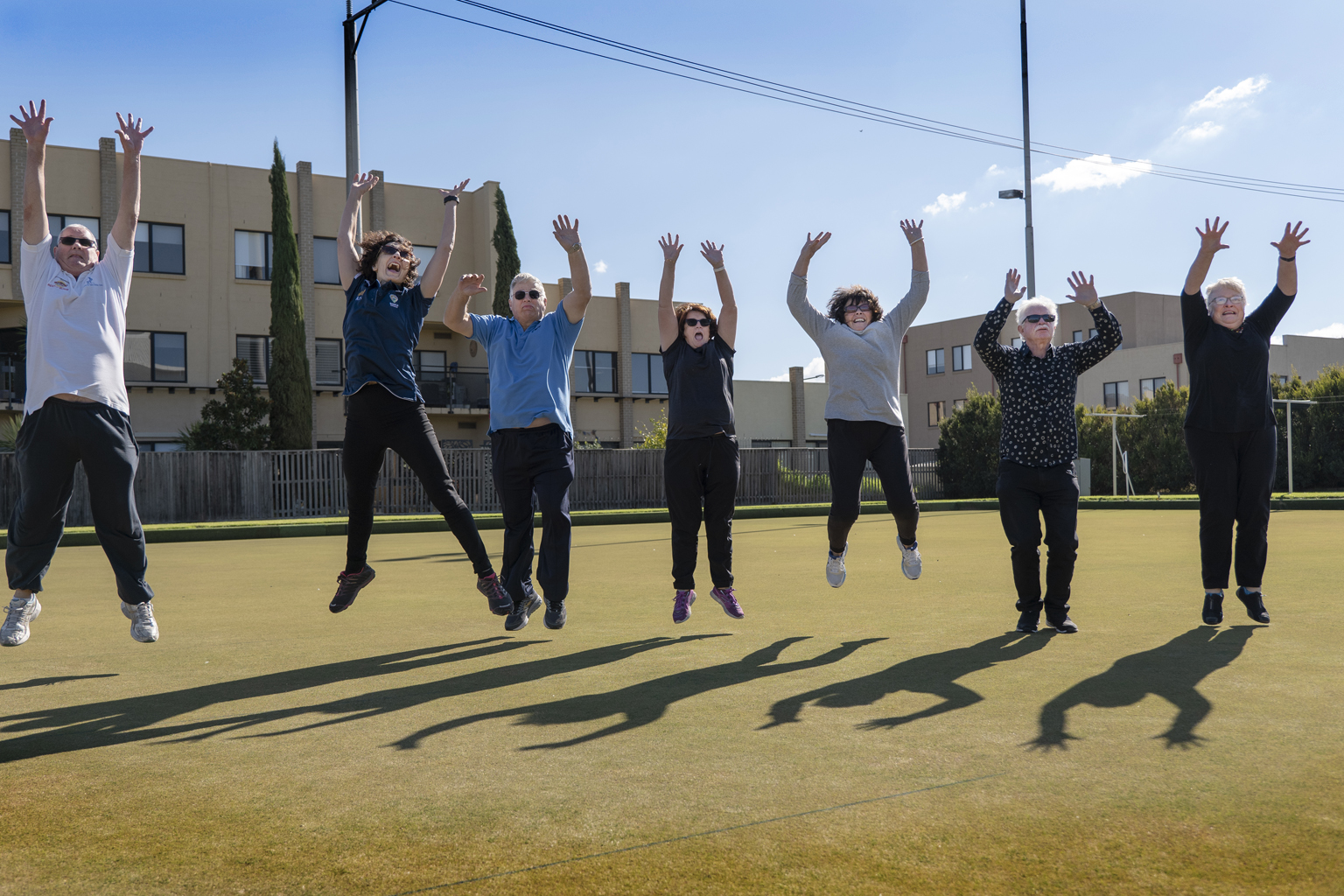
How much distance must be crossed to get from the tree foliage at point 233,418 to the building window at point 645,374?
1440 cm

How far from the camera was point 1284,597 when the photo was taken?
680 cm

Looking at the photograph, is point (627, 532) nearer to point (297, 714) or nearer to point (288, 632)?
point (288, 632)

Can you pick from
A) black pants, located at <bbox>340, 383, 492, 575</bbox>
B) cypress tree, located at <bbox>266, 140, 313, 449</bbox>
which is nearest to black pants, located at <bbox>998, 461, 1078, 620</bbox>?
black pants, located at <bbox>340, 383, 492, 575</bbox>

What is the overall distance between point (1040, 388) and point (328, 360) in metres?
32.0

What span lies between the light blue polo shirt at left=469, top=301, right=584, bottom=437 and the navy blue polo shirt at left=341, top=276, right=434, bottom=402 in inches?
14.5

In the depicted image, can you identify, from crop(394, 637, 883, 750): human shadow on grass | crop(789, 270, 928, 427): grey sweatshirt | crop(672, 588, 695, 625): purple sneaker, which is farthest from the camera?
crop(789, 270, 928, 427): grey sweatshirt

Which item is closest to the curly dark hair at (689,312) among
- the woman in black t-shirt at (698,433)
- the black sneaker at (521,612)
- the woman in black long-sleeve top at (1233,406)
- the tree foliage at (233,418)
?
the woman in black t-shirt at (698,433)

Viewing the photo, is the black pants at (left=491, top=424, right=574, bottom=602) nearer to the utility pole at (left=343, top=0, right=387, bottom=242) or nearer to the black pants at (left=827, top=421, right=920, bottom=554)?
the black pants at (left=827, top=421, right=920, bottom=554)

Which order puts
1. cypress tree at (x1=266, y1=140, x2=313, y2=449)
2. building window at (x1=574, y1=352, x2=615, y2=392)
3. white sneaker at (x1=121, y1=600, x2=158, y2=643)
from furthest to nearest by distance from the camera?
building window at (x1=574, y1=352, x2=615, y2=392)
cypress tree at (x1=266, y1=140, x2=313, y2=449)
white sneaker at (x1=121, y1=600, x2=158, y2=643)

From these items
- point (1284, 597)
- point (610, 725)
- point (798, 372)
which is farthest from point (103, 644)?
point (798, 372)

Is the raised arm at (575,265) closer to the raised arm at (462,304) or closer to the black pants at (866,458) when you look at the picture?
the raised arm at (462,304)

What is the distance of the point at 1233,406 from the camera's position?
626cm

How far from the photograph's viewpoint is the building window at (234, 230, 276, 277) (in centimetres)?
3353

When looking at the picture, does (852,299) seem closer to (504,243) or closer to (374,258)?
(374,258)
